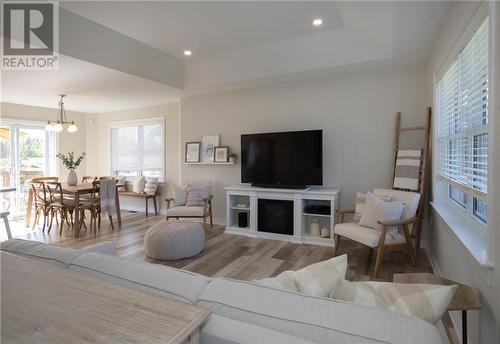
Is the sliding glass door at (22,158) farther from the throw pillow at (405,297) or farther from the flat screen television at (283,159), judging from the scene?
the throw pillow at (405,297)

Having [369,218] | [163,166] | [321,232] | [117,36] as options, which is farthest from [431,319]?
[163,166]

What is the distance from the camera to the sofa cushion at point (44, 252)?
115 cm

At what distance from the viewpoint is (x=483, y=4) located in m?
1.62

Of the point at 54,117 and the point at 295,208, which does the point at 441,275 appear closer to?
the point at 295,208

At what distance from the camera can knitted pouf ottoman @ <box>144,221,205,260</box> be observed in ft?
10.6

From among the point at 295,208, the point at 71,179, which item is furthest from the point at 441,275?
the point at 71,179

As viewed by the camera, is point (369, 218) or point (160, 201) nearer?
point (369, 218)

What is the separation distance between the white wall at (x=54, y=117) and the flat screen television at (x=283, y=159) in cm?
484

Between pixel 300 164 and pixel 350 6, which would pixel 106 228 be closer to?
pixel 300 164

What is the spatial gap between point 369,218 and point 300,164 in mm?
1336

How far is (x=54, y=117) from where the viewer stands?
647 cm

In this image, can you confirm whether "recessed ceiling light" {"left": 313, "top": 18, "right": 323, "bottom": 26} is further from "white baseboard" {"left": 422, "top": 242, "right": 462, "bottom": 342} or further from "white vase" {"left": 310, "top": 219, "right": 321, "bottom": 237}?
"white baseboard" {"left": 422, "top": 242, "right": 462, "bottom": 342}

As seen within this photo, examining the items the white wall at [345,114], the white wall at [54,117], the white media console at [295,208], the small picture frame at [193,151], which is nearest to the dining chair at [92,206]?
the small picture frame at [193,151]

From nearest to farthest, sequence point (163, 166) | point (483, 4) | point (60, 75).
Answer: point (483, 4), point (60, 75), point (163, 166)
